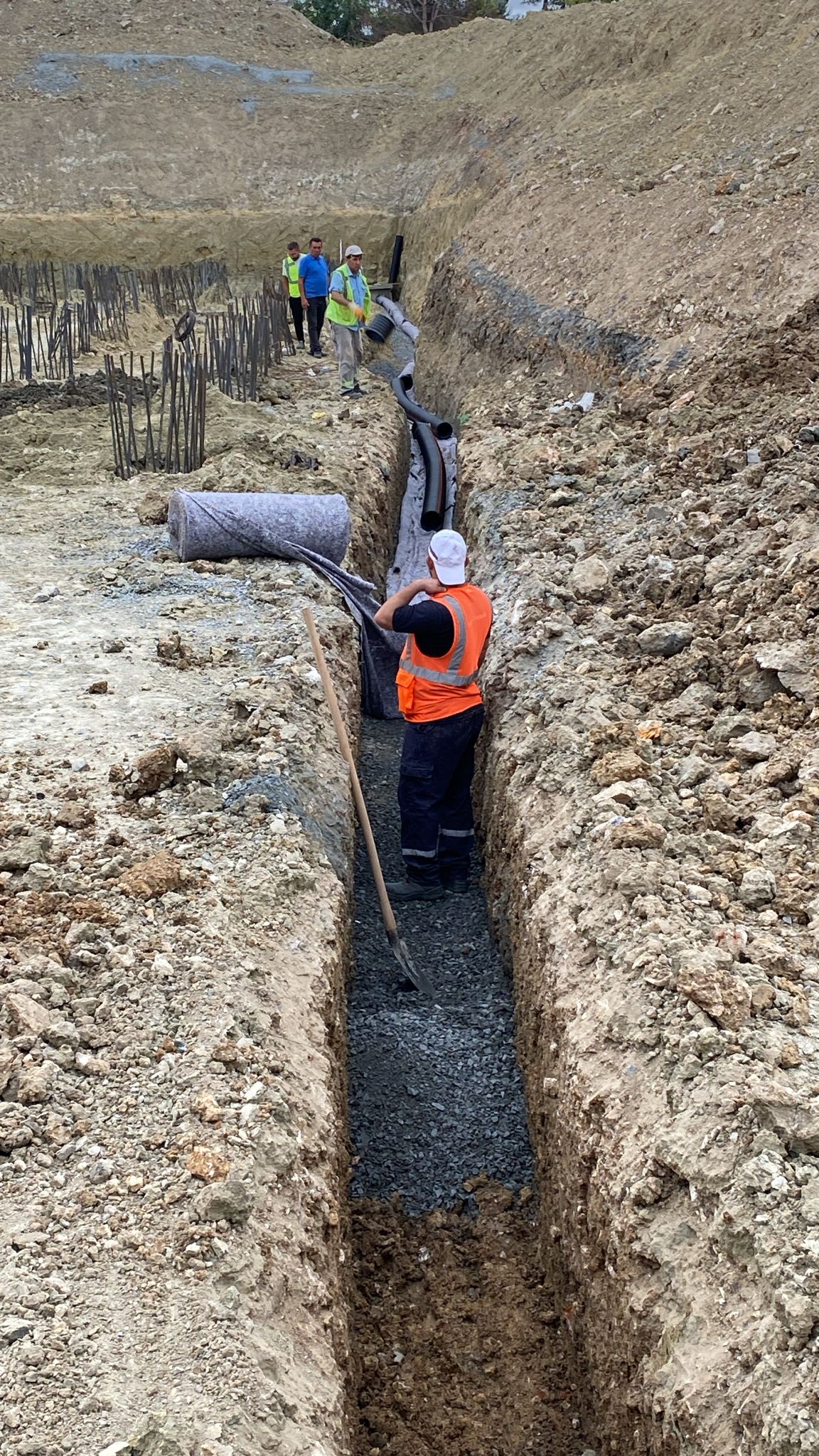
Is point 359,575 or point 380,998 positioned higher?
point 359,575

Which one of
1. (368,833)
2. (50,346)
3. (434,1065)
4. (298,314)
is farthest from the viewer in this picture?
(298,314)

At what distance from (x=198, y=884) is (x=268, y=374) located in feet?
33.2

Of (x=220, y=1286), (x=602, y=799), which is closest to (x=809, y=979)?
(x=602, y=799)

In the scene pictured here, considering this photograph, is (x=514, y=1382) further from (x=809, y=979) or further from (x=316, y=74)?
(x=316, y=74)

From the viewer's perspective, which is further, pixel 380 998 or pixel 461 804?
pixel 461 804

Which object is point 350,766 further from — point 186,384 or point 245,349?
point 245,349

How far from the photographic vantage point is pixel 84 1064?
3.29 metres

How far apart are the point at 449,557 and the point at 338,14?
3085 centimetres

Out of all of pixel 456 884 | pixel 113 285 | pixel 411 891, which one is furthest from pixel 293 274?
pixel 411 891

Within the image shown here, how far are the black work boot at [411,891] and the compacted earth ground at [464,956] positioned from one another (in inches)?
6.6

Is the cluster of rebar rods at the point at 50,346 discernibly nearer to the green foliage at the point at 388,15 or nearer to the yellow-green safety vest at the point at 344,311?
the yellow-green safety vest at the point at 344,311

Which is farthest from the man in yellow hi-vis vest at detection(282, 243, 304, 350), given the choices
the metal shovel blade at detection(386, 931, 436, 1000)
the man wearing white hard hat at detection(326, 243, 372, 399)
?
the metal shovel blade at detection(386, 931, 436, 1000)

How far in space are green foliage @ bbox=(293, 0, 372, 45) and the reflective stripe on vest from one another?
98.8ft

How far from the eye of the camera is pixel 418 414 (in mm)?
13148
